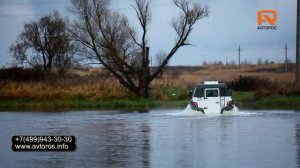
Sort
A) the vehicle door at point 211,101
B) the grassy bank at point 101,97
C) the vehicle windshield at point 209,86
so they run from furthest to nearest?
the grassy bank at point 101,97
the vehicle door at point 211,101
the vehicle windshield at point 209,86

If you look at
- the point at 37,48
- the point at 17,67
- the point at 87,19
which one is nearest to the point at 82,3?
the point at 87,19

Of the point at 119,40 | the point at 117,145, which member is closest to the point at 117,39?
the point at 119,40

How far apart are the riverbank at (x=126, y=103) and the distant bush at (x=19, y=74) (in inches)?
696

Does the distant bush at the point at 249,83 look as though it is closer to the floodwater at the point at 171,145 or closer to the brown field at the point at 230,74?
the brown field at the point at 230,74

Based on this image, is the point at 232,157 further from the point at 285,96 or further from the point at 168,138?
the point at 285,96

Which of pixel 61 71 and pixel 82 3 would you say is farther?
pixel 61 71

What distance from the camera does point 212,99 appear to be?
3691 centimetres

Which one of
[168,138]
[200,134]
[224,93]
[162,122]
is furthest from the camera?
[224,93]

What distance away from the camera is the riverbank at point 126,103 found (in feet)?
170

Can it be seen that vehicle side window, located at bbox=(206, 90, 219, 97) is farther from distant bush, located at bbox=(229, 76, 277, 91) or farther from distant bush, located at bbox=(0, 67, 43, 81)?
distant bush, located at bbox=(0, 67, 43, 81)

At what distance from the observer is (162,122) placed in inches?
1280

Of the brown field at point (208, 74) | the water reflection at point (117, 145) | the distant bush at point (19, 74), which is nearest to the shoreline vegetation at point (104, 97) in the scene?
the brown field at point (208, 74)

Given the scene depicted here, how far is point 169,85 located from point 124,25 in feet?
46.1

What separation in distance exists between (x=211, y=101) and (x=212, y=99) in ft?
0.46
